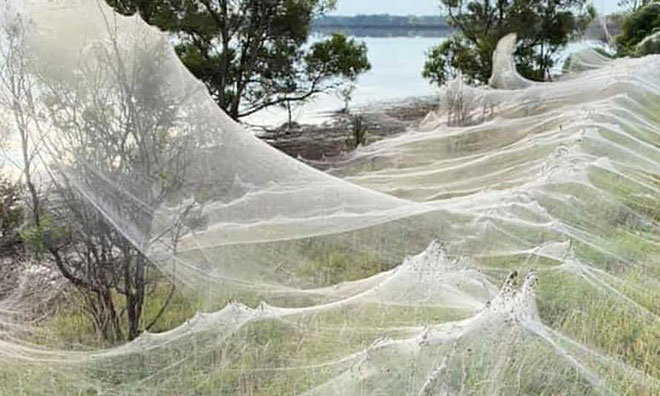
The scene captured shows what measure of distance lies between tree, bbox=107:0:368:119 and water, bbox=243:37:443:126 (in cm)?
54

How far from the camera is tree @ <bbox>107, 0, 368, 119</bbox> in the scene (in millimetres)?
9305

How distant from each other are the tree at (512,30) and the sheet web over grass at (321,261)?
7.44 meters

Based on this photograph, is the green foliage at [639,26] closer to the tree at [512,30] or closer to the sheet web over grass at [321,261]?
the tree at [512,30]

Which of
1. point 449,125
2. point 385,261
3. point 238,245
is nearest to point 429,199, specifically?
point 385,261

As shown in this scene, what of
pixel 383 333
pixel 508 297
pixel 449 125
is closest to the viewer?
pixel 508 297

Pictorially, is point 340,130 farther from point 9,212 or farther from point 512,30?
point 9,212

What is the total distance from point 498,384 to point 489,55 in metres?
10.2

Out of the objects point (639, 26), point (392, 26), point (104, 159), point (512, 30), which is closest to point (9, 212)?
point (104, 159)

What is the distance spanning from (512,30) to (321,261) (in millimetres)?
9426

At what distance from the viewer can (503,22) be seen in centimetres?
1230

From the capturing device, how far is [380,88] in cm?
1566

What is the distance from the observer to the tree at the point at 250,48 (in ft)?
30.5

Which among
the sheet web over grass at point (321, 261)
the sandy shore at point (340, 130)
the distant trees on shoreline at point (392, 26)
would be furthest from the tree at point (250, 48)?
the distant trees on shoreline at point (392, 26)

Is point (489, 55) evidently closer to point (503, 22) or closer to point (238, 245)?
point (503, 22)
